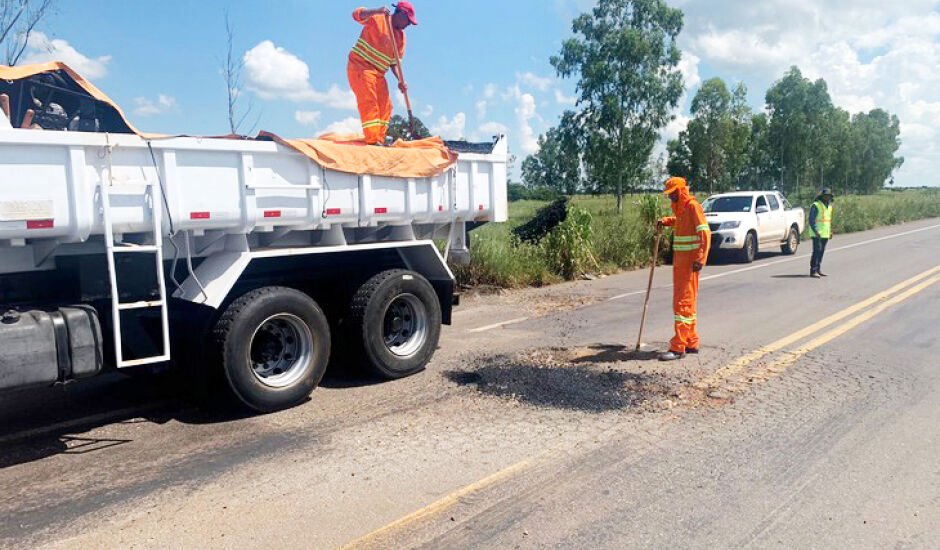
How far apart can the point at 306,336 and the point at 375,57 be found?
3.51 m

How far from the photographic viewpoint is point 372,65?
771 centimetres

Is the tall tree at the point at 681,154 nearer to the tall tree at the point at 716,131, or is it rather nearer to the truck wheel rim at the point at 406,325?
the tall tree at the point at 716,131

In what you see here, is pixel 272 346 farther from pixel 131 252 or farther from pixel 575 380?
pixel 575 380

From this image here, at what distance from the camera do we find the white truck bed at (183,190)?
13.9 feet

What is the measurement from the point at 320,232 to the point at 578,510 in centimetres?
347

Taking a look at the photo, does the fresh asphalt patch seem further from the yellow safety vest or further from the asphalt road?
the yellow safety vest

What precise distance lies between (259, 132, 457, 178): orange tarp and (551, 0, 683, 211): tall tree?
29377 mm

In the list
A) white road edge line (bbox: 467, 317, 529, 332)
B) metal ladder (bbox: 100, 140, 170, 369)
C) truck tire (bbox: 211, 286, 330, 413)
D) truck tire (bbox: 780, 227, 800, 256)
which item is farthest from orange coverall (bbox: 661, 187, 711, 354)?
truck tire (bbox: 780, 227, 800, 256)

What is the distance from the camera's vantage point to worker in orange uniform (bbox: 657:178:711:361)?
281 inches

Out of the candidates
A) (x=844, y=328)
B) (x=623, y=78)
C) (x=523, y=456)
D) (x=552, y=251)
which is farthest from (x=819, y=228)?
(x=623, y=78)

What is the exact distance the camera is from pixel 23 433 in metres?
5.14

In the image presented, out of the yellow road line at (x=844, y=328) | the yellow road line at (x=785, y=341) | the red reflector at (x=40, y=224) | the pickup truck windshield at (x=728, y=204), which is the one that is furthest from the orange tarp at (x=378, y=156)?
the pickup truck windshield at (x=728, y=204)

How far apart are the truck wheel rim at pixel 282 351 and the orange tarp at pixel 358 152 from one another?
136 centimetres

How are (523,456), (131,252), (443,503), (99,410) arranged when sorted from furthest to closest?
(99,410), (131,252), (523,456), (443,503)
